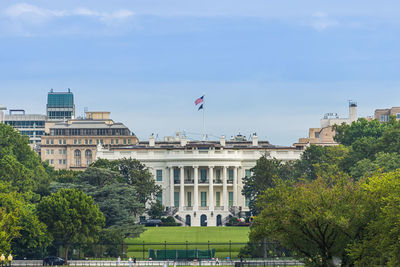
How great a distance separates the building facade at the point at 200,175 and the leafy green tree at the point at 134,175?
14071 mm

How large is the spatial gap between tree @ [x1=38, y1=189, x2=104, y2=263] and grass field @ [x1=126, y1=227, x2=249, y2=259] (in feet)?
18.8

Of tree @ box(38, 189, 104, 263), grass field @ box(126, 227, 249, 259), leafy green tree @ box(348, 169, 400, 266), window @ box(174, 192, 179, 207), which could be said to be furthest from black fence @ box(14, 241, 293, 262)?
window @ box(174, 192, 179, 207)

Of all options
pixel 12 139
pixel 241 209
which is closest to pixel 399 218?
pixel 12 139

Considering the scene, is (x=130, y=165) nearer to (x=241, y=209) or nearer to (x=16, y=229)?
(x=241, y=209)

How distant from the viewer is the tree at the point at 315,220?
68.8m

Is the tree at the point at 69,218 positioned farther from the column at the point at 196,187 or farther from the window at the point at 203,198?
the window at the point at 203,198

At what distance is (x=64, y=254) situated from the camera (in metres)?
99.8

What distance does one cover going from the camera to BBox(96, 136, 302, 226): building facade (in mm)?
162625

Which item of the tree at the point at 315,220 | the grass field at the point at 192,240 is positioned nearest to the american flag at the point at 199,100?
the grass field at the point at 192,240

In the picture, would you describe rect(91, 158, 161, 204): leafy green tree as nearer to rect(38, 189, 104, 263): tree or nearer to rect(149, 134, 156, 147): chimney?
rect(149, 134, 156, 147): chimney

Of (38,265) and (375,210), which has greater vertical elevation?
(375,210)

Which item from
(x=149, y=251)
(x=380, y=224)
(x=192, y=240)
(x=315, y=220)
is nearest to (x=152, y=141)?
(x=192, y=240)

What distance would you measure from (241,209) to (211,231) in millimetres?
33157

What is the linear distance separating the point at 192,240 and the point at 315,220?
47.5 meters
